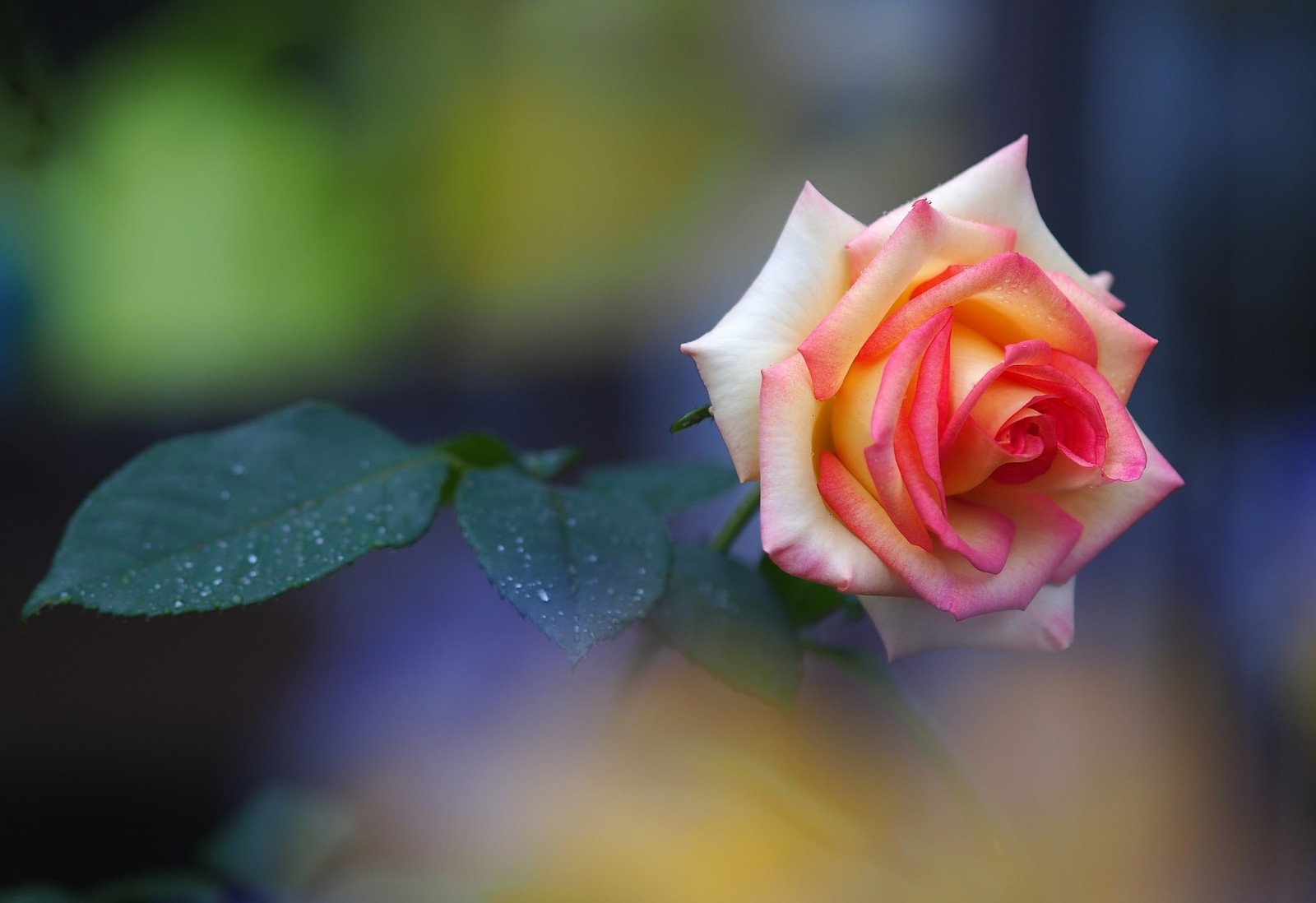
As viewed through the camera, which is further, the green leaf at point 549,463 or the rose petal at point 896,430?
the green leaf at point 549,463

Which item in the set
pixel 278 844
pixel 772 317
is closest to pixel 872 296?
pixel 772 317

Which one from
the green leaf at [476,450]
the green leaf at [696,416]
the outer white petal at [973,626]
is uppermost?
the green leaf at [696,416]

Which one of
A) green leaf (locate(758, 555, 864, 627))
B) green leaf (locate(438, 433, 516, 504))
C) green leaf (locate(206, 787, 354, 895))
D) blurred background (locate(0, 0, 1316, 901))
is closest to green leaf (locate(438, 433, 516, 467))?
green leaf (locate(438, 433, 516, 504))

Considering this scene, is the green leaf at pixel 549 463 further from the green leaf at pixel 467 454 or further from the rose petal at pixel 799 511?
the rose petal at pixel 799 511

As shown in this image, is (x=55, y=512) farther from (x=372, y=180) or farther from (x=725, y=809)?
(x=725, y=809)

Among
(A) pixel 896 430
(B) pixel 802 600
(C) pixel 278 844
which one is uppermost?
(A) pixel 896 430

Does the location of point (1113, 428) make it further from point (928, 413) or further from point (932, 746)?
point (932, 746)

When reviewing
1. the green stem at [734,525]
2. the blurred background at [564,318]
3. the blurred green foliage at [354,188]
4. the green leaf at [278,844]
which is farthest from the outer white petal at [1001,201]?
the blurred green foliage at [354,188]
